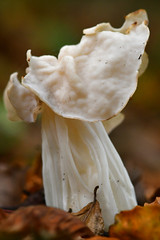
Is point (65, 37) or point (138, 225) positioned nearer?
point (138, 225)

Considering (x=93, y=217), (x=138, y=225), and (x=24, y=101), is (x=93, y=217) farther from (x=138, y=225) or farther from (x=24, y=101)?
(x=24, y=101)

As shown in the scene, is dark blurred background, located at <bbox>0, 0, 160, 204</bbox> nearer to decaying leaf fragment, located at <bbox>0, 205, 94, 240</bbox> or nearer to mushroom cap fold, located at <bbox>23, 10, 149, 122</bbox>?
mushroom cap fold, located at <bbox>23, 10, 149, 122</bbox>

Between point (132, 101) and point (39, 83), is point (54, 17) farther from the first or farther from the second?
point (39, 83)

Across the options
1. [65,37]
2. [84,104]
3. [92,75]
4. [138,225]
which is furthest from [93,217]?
[65,37]

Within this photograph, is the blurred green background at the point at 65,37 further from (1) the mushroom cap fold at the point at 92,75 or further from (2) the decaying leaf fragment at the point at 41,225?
(2) the decaying leaf fragment at the point at 41,225

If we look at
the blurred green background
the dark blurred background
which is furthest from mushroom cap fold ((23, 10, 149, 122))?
the blurred green background

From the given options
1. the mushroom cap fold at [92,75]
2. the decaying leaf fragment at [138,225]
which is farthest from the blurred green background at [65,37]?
the decaying leaf fragment at [138,225]

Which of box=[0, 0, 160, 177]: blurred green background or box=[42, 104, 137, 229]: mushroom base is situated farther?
box=[0, 0, 160, 177]: blurred green background
